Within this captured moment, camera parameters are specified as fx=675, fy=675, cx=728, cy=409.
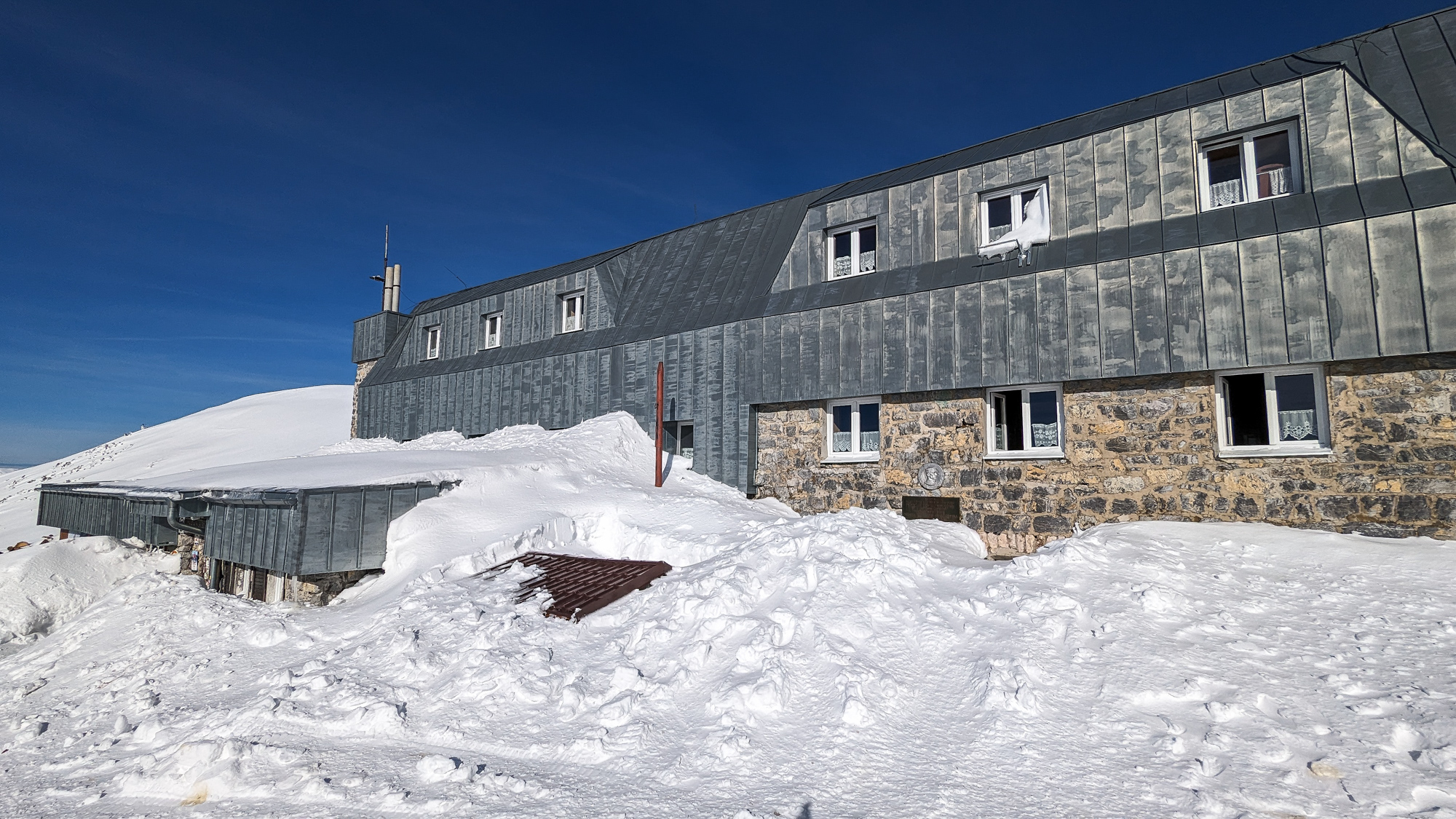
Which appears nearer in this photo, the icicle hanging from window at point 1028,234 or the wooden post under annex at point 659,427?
the icicle hanging from window at point 1028,234

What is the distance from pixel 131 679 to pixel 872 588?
749 centimetres

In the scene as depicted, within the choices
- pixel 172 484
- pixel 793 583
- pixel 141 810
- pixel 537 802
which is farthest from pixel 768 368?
pixel 172 484

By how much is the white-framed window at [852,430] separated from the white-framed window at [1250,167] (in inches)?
224

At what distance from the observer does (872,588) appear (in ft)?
22.7

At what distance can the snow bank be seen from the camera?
10117mm

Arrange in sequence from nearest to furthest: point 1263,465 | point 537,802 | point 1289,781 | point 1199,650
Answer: point 1289,781 < point 537,802 < point 1199,650 < point 1263,465

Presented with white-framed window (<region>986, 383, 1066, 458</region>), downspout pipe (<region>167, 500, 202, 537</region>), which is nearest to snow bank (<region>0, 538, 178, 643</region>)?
downspout pipe (<region>167, 500, 202, 537</region>)

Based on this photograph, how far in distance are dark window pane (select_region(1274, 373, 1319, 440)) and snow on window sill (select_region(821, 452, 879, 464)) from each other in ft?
18.1

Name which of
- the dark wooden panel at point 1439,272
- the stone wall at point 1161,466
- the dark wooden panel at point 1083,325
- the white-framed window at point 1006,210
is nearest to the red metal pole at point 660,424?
the stone wall at point 1161,466

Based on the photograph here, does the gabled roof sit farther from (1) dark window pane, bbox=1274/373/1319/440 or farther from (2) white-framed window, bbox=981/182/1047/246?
(1) dark window pane, bbox=1274/373/1319/440

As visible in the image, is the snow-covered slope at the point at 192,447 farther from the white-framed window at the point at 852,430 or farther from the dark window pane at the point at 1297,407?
the dark window pane at the point at 1297,407

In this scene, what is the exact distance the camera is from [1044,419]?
34.0ft

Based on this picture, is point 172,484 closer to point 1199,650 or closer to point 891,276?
point 891,276

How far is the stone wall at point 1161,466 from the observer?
7.66m
